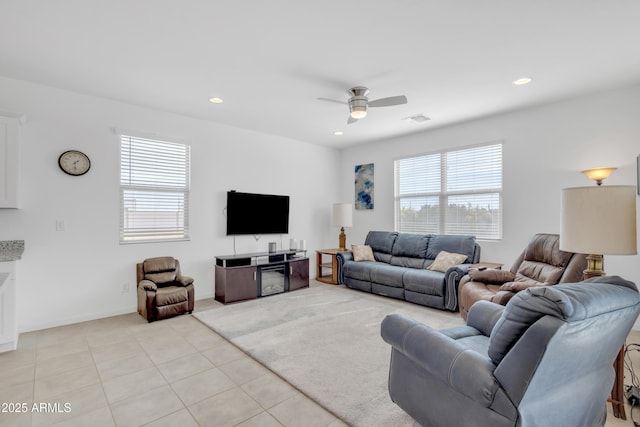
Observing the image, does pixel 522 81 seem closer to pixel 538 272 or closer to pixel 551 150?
pixel 551 150

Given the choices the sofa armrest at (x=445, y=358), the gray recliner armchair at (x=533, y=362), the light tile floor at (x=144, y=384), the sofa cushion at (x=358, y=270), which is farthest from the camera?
the sofa cushion at (x=358, y=270)

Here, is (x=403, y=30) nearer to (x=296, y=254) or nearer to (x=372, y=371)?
(x=372, y=371)

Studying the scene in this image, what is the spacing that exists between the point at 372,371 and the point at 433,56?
111 inches

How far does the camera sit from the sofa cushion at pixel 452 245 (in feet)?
14.9

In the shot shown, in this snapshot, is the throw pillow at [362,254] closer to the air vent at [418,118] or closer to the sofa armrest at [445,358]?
the air vent at [418,118]

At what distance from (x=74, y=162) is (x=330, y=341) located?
3629 millimetres

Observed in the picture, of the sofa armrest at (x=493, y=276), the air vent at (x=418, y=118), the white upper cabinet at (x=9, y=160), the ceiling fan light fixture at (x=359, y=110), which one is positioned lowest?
the sofa armrest at (x=493, y=276)

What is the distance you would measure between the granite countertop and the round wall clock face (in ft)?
3.02

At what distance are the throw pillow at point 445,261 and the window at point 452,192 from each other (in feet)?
2.05

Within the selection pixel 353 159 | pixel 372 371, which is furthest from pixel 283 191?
pixel 372 371

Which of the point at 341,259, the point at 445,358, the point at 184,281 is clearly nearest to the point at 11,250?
the point at 184,281

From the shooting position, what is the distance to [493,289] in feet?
11.3

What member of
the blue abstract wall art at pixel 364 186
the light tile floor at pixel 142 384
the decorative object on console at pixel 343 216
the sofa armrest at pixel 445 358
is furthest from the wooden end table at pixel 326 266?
the sofa armrest at pixel 445 358

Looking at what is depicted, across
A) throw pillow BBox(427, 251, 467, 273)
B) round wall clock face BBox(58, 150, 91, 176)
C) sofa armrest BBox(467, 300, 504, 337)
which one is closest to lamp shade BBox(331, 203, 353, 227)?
throw pillow BBox(427, 251, 467, 273)
